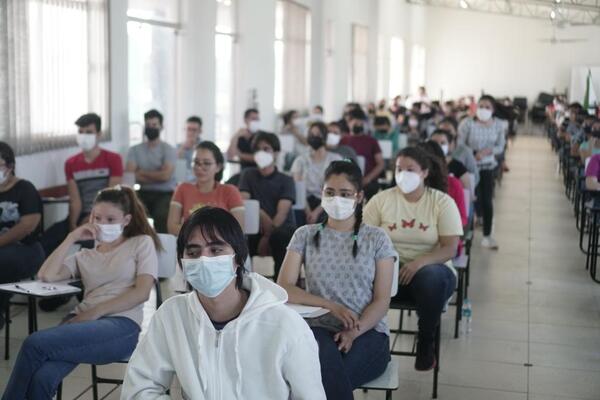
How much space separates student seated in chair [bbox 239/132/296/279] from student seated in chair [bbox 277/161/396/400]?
2024mm

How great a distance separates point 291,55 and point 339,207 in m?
10.4

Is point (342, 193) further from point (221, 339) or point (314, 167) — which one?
point (314, 167)

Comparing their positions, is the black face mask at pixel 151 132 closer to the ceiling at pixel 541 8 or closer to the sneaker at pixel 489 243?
the sneaker at pixel 489 243

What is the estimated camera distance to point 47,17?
21.4 ft

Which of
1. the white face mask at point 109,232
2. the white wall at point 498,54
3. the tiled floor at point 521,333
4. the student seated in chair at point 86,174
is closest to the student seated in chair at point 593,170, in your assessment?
the tiled floor at point 521,333

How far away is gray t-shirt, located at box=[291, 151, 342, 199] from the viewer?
22.4 feet

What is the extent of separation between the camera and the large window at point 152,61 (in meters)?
8.38

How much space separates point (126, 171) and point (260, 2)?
16.5 feet

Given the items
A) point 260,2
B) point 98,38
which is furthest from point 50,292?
point 260,2

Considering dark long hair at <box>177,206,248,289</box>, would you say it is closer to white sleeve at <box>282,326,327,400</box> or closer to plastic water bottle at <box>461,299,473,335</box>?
white sleeve at <box>282,326,327,400</box>

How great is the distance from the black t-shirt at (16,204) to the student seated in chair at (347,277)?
2191mm

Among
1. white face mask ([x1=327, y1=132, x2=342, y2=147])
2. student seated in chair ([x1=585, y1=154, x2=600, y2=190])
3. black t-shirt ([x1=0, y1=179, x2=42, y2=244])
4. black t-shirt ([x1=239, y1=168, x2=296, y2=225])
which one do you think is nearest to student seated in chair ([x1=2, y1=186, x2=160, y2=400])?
black t-shirt ([x1=0, y1=179, x2=42, y2=244])

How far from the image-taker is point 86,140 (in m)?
6.24

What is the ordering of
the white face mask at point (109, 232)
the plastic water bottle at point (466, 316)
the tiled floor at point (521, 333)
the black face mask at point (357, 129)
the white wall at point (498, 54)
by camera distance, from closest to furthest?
the white face mask at point (109, 232) → the tiled floor at point (521, 333) → the plastic water bottle at point (466, 316) → the black face mask at point (357, 129) → the white wall at point (498, 54)
